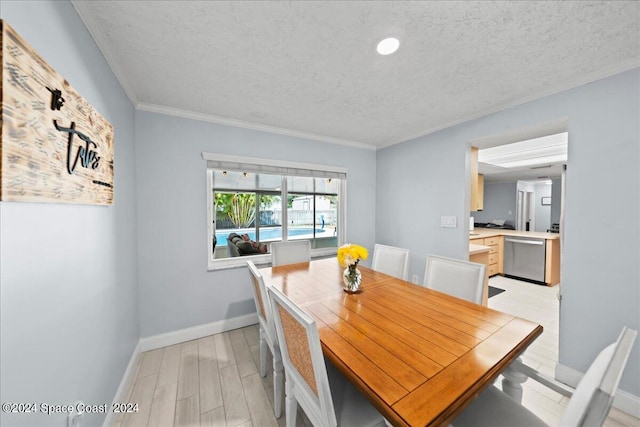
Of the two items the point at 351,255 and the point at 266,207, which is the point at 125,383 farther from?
the point at 266,207

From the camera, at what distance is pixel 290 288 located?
70.7 inches

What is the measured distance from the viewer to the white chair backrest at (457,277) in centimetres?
163

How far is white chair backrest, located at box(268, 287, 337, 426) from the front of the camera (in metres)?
0.89

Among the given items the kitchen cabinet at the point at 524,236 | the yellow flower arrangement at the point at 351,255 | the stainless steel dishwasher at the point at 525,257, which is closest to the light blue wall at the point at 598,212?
the yellow flower arrangement at the point at 351,255

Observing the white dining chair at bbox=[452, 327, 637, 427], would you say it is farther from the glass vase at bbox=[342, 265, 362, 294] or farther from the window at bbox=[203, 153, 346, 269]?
the window at bbox=[203, 153, 346, 269]

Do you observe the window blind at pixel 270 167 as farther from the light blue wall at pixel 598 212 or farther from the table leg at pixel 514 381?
the table leg at pixel 514 381

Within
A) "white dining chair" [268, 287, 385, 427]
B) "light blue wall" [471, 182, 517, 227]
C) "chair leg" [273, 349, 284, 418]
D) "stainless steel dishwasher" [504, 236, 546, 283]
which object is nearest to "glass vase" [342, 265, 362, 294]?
"white dining chair" [268, 287, 385, 427]

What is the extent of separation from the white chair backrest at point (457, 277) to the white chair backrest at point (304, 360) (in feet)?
Result: 4.27

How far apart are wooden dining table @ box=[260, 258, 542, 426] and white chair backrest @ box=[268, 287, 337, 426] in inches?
4.3

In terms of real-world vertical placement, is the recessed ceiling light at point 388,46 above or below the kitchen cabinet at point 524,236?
above

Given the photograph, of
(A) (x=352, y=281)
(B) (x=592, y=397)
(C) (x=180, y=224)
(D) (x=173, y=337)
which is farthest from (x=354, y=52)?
(D) (x=173, y=337)

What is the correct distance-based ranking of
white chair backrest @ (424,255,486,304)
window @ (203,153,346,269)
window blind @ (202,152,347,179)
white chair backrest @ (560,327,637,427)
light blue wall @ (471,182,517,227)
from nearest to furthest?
white chair backrest @ (560,327,637,427), white chair backrest @ (424,255,486,304), window blind @ (202,152,347,179), window @ (203,153,346,269), light blue wall @ (471,182,517,227)

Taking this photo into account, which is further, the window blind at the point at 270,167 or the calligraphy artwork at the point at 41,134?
the window blind at the point at 270,167

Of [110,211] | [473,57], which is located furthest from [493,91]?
[110,211]
